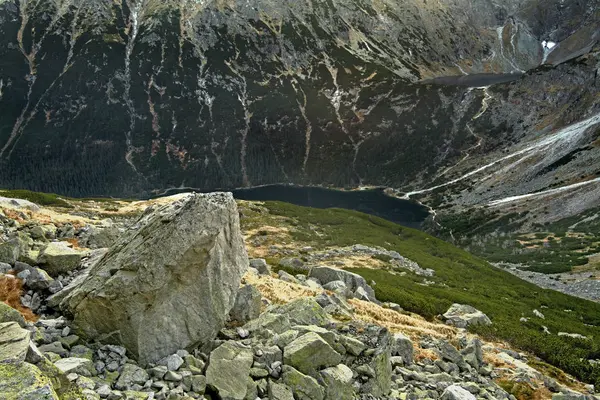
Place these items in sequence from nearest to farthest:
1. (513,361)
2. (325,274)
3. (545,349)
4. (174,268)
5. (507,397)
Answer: (174,268)
(507,397)
(513,361)
(545,349)
(325,274)

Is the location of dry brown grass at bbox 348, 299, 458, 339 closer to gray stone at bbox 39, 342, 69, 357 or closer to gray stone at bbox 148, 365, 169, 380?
gray stone at bbox 148, 365, 169, 380

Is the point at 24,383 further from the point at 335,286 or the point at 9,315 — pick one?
the point at 335,286

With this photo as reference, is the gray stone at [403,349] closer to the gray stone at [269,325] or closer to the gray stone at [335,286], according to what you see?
the gray stone at [269,325]

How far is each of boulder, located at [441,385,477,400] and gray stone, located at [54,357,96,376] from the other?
42.0 ft

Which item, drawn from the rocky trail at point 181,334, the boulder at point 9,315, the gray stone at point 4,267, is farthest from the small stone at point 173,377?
the gray stone at point 4,267

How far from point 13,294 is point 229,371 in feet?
28.1

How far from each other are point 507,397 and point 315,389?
11.7 meters

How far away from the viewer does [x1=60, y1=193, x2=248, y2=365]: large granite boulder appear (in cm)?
1432

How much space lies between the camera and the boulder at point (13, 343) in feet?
30.7

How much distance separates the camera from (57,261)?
18.4 m

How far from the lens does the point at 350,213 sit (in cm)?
12144

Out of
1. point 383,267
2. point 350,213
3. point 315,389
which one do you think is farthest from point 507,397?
point 350,213

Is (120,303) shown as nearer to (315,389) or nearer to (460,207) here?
(315,389)

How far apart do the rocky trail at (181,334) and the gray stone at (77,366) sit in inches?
1.7
